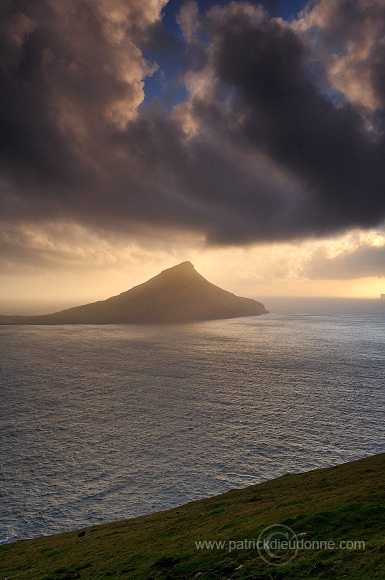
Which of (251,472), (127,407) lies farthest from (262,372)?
(251,472)

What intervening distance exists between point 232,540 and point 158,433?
52.4m

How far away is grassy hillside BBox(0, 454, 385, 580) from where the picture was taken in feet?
50.4

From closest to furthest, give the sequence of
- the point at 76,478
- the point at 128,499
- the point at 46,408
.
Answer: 1. the point at 128,499
2. the point at 76,478
3. the point at 46,408

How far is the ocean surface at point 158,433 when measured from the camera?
4766 cm

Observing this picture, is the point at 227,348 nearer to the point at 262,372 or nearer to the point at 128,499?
the point at 262,372

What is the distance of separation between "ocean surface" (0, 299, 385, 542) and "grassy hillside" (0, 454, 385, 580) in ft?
34.0

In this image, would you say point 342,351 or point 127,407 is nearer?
point 127,407

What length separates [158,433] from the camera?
227 ft

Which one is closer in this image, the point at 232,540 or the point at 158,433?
the point at 232,540

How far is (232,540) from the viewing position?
2041 cm

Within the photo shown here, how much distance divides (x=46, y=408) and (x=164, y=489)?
52919 millimetres

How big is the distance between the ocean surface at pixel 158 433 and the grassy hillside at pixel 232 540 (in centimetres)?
1038

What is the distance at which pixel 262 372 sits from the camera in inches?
5103

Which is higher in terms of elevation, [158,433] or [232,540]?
[232,540]
